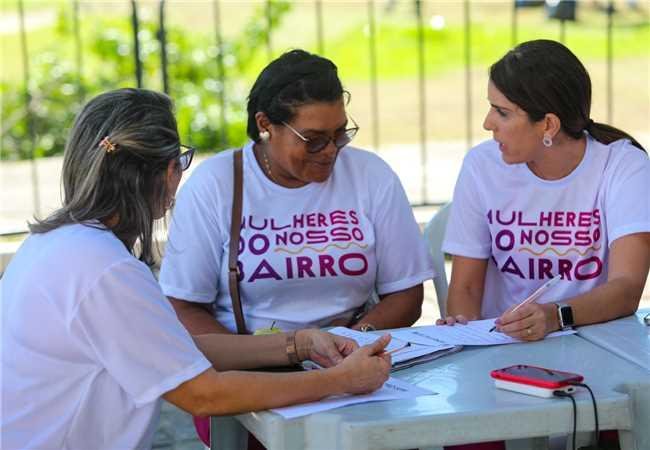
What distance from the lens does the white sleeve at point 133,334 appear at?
2049 millimetres

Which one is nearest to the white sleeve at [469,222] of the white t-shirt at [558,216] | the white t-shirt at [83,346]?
the white t-shirt at [558,216]

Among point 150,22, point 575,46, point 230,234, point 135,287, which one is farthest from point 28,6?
point 135,287

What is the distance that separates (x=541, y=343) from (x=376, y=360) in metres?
0.53

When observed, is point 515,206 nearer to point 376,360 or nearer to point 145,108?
point 376,360

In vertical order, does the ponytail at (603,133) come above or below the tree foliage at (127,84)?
above

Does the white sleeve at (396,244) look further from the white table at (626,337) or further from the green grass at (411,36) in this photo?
the green grass at (411,36)

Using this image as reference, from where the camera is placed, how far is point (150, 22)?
8.40 m

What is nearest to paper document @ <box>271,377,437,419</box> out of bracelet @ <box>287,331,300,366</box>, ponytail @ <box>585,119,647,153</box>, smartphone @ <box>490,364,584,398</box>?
smartphone @ <box>490,364,584,398</box>

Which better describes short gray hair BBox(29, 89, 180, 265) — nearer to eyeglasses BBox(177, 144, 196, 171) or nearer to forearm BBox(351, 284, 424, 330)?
eyeglasses BBox(177, 144, 196, 171)

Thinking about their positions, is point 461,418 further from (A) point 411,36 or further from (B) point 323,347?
(A) point 411,36

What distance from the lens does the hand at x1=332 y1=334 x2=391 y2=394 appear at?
216 centimetres

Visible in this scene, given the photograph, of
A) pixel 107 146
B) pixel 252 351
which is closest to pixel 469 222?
pixel 252 351

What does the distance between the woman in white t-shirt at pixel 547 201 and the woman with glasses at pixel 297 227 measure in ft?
0.61

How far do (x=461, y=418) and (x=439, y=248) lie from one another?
4.48 ft
